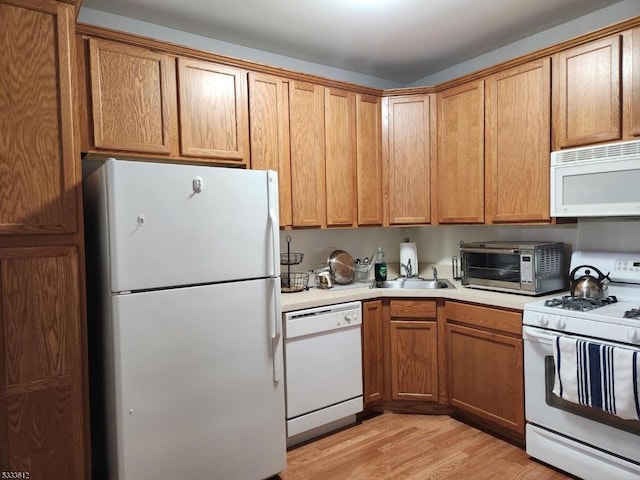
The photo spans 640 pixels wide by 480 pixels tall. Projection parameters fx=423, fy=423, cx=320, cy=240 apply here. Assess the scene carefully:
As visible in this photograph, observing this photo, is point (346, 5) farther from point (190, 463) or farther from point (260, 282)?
point (190, 463)

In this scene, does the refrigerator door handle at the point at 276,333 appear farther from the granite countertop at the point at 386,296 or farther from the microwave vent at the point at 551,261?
the microwave vent at the point at 551,261

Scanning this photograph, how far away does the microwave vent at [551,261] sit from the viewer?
101 inches

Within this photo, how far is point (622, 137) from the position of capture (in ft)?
7.36

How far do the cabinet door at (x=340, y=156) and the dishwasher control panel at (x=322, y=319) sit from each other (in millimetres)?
656

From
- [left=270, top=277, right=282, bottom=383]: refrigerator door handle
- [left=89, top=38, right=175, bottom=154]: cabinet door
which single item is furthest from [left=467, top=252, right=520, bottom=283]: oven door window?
[left=89, top=38, right=175, bottom=154]: cabinet door

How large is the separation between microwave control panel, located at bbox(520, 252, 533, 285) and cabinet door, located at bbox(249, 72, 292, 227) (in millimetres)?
1480

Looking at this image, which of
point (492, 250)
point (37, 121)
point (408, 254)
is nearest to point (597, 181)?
point (492, 250)

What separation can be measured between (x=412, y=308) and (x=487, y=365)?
0.57m

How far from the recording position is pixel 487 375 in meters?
2.57

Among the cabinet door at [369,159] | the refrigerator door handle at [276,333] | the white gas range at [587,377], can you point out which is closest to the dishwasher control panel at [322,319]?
the refrigerator door handle at [276,333]

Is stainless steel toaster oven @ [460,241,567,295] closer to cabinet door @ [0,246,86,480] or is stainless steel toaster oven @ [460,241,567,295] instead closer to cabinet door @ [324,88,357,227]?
cabinet door @ [324,88,357,227]

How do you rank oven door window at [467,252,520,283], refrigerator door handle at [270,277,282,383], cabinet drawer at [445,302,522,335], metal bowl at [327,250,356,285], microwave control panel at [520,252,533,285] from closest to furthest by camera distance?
refrigerator door handle at [270,277,282,383] < cabinet drawer at [445,302,522,335] < microwave control panel at [520,252,533,285] < oven door window at [467,252,520,283] < metal bowl at [327,250,356,285]

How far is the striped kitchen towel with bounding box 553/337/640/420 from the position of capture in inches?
73.4

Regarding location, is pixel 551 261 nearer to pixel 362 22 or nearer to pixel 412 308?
pixel 412 308
